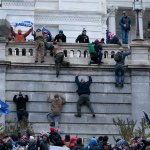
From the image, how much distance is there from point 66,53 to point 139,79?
12.7 ft

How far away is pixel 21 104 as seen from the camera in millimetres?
45000

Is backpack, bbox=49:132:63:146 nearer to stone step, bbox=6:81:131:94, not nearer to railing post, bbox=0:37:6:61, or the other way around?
stone step, bbox=6:81:131:94

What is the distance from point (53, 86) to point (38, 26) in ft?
62.1

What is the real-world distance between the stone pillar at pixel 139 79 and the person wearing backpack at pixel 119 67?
0.54m

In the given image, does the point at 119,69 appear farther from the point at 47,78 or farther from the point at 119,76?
the point at 47,78

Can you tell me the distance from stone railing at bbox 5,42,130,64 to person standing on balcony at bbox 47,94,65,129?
208cm

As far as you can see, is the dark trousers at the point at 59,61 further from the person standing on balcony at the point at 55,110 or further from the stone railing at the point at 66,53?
the person standing on balcony at the point at 55,110

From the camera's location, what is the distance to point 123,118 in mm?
45500

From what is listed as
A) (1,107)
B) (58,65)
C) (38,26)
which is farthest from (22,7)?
(1,107)

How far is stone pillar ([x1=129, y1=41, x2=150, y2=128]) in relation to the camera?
4575 cm

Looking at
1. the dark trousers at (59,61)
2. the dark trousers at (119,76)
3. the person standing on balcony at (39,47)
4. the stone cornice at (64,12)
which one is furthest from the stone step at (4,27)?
the dark trousers at (119,76)

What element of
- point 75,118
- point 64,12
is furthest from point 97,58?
point 64,12

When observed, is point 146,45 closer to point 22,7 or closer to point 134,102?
point 134,102

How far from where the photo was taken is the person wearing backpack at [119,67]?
4581cm
